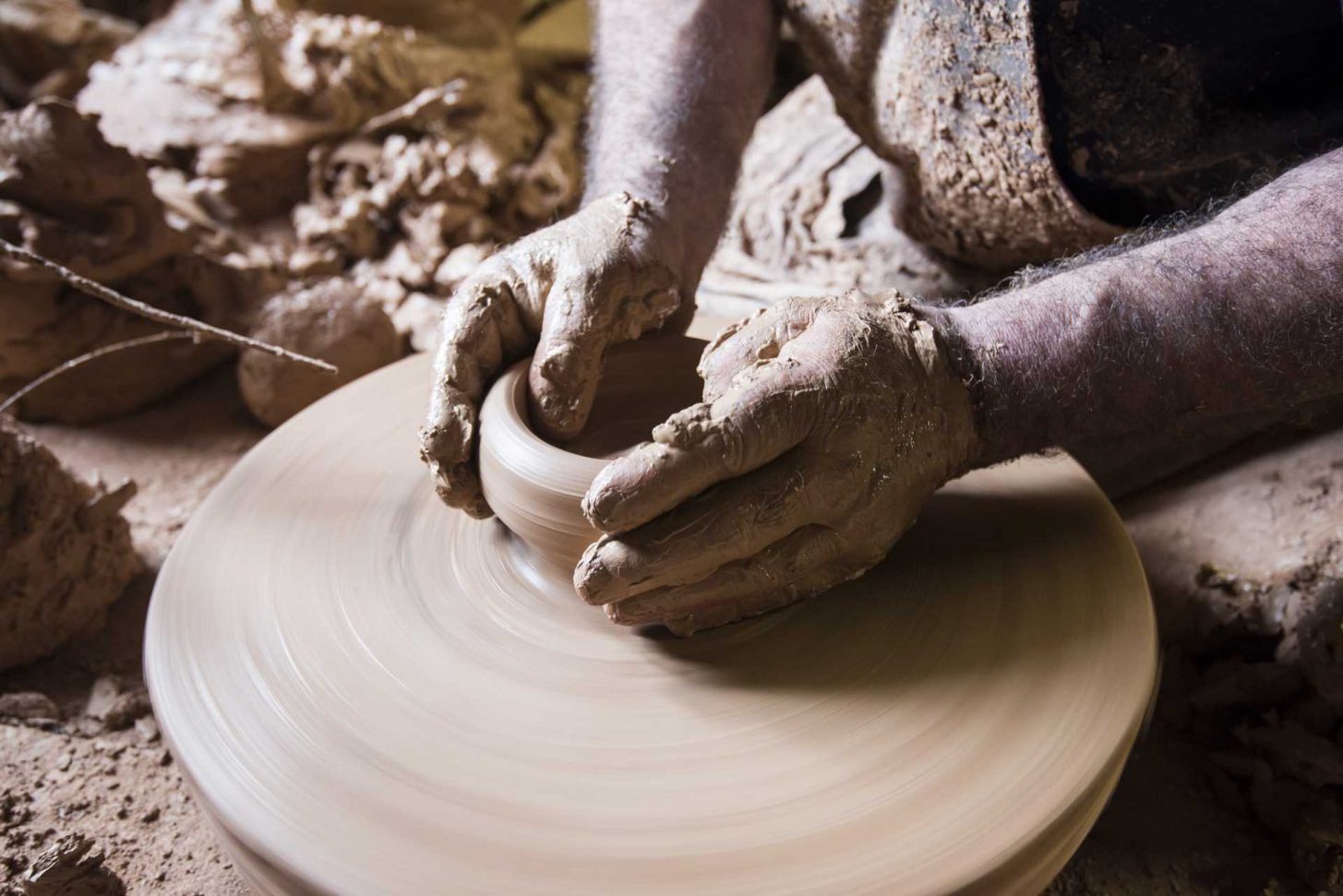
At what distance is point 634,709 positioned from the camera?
50.6 inches

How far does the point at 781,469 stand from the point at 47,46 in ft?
14.2

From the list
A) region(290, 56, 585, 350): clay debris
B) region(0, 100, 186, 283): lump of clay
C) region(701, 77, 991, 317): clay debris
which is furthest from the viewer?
region(290, 56, 585, 350): clay debris

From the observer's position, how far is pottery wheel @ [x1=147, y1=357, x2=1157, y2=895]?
1.12 m

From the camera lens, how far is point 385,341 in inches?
117

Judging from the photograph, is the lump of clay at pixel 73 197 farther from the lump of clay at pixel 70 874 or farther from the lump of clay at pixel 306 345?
the lump of clay at pixel 70 874

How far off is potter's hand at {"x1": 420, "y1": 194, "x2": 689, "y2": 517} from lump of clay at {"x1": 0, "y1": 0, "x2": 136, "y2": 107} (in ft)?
11.6

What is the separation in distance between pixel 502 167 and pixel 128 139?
4.49 feet

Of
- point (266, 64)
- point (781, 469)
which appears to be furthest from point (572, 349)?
point (266, 64)

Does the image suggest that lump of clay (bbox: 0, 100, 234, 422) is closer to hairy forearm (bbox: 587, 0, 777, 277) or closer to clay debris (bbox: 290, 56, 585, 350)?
clay debris (bbox: 290, 56, 585, 350)

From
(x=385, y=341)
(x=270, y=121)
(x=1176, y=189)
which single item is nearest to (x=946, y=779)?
(x=1176, y=189)

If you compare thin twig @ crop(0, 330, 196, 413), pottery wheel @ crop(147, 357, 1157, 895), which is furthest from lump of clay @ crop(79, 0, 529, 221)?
pottery wheel @ crop(147, 357, 1157, 895)

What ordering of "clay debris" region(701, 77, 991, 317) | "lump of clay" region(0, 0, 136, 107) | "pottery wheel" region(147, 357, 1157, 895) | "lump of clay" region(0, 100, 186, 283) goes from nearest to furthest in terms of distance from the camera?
1. "pottery wheel" region(147, 357, 1157, 895)
2. "clay debris" region(701, 77, 991, 317)
3. "lump of clay" region(0, 100, 186, 283)
4. "lump of clay" region(0, 0, 136, 107)

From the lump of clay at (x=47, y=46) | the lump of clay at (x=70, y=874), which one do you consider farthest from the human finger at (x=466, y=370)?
the lump of clay at (x=47, y=46)

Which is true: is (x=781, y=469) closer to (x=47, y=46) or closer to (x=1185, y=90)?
(x=1185, y=90)
